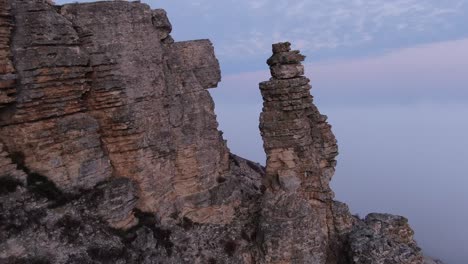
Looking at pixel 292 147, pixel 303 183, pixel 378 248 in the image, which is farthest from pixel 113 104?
pixel 378 248

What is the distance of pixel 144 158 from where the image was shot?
31891 mm

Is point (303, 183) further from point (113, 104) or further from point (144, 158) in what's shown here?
point (113, 104)

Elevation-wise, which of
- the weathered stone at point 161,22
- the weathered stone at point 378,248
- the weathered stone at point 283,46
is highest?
the weathered stone at point 161,22

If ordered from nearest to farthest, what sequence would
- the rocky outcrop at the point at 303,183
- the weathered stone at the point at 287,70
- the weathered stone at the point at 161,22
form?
the rocky outcrop at the point at 303,183
the weathered stone at the point at 161,22
the weathered stone at the point at 287,70

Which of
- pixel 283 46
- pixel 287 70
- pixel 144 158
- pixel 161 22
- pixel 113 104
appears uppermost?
pixel 161 22

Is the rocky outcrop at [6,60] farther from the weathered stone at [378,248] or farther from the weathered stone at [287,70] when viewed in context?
the weathered stone at [378,248]

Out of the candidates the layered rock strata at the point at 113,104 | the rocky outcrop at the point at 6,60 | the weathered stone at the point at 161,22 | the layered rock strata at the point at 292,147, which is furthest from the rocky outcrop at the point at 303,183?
the rocky outcrop at the point at 6,60

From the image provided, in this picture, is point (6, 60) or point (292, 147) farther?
point (292, 147)

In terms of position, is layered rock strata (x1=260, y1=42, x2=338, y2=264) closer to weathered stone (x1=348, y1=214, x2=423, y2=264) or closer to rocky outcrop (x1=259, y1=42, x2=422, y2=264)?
rocky outcrop (x1=259, y1=42, x2=422, y2=264)

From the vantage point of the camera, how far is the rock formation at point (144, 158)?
26375mm

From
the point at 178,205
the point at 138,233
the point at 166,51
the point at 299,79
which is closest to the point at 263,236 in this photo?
the point at 178,205

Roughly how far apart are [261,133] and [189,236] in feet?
A: 29.5

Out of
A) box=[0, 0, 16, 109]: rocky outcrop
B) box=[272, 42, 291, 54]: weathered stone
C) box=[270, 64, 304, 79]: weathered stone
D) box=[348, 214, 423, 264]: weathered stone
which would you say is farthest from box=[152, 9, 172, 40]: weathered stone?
box=[348, 214, 423, 264]: weathered stone

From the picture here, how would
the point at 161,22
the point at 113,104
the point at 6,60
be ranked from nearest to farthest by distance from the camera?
1. the point at 6,60
2. the point at 113,104
3. the point at 161,22
